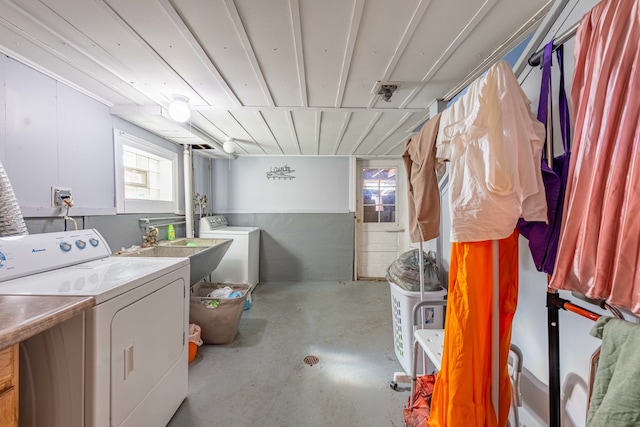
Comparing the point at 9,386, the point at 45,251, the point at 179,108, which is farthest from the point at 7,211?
the point at 179,108

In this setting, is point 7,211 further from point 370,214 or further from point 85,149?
point 370,214

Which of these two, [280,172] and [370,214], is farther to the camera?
[370,214]

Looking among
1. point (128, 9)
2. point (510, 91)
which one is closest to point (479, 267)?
point (510, 91)

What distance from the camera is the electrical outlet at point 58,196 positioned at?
1536 millimetres

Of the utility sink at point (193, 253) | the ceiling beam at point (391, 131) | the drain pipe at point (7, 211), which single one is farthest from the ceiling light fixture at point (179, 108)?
the ceiling beam at point (391, 131)

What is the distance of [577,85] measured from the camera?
Result: 73cm

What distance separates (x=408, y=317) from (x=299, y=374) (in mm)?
974

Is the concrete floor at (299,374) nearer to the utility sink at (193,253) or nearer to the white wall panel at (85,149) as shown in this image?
the utility sink at (193,253)

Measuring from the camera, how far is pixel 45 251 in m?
1.19

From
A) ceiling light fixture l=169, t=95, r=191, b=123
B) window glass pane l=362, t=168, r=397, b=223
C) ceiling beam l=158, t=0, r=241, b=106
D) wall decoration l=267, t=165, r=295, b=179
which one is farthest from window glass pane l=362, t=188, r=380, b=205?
ceiling light fixture l=169, t=95, r=191, b=123

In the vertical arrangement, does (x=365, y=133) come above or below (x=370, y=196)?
above

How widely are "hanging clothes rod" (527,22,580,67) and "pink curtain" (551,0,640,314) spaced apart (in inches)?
4.3

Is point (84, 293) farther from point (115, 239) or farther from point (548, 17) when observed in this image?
point (548, 17)

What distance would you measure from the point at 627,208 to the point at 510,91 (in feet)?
1.52
